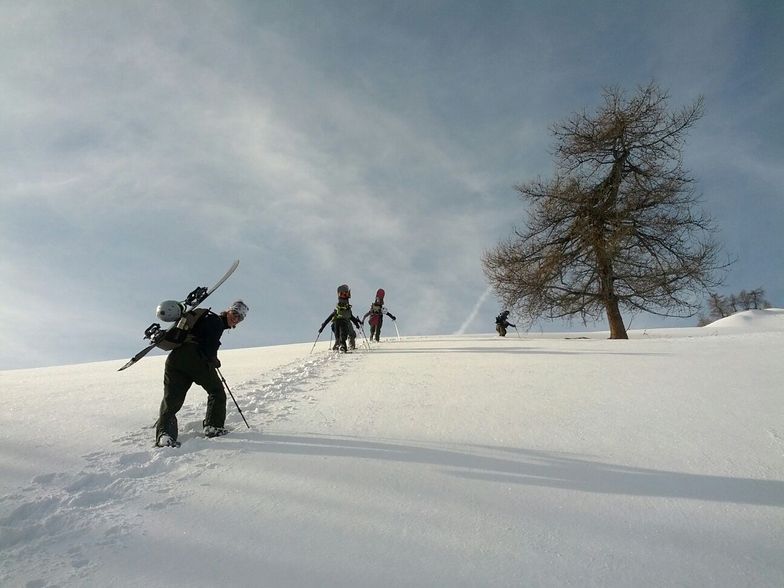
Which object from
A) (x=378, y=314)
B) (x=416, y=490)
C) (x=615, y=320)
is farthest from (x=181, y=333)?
(x=615, y=320)

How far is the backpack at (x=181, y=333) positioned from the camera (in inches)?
175

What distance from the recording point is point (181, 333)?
14.8 feet

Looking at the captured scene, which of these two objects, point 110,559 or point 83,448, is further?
point 83,448

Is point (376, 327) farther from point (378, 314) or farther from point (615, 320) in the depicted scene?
point (615, 320)

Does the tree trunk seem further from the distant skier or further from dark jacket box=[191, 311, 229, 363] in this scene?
dark jacket box=[191, 311, 229, 363]

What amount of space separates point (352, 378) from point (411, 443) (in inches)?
139

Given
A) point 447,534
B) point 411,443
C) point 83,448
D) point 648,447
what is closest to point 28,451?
point 83,448

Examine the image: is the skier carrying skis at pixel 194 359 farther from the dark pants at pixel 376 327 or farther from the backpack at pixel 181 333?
the dark pants at pixel 376 327

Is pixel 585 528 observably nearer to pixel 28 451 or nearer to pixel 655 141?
pixel 28 451

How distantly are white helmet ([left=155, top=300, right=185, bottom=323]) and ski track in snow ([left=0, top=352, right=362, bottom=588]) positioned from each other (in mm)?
1251

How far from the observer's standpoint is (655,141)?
15.5 metres

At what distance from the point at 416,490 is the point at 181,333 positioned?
326 centimetres

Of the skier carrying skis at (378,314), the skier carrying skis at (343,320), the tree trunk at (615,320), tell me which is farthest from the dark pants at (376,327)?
the tree trunk at (615,320)

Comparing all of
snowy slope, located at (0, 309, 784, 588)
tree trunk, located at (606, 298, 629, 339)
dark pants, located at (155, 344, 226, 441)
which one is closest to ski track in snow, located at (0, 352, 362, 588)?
snowy slope, located at (0, 309, 784, 588)
